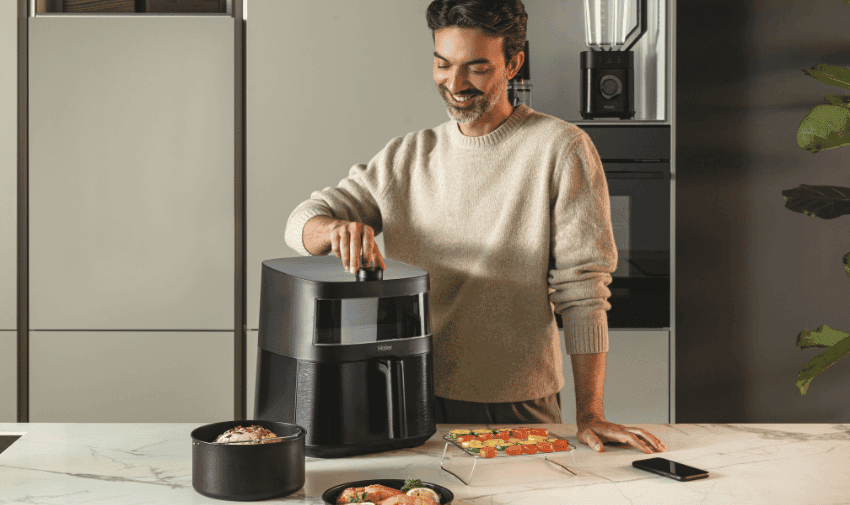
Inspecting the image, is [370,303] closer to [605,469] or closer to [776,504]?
[605,469]

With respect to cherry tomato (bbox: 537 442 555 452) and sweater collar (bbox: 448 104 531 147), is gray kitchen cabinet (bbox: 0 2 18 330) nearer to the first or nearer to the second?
sweater collar (bbox: 448 104 531 147)

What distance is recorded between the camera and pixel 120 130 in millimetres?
2045

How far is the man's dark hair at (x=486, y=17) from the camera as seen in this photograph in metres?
1.26

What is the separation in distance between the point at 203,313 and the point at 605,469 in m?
1.39

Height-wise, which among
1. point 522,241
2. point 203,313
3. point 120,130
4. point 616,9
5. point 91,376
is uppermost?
point 616,9

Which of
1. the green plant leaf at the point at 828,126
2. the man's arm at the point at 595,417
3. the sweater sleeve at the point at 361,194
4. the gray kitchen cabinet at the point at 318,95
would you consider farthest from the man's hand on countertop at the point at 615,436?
the gray kitchen cabinet at the point at 318,95

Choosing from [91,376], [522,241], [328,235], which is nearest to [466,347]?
[522,241]

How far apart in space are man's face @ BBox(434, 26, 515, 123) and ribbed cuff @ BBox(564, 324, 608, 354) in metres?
0.42

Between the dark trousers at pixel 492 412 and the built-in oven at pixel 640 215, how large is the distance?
2.39ft

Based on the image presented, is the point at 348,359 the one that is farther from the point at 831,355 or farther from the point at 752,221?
the point at 752,221

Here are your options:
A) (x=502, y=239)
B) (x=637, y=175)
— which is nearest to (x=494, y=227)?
(x=502, y=239)

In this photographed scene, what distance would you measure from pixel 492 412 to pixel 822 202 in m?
0.75

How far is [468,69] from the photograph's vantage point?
4.24ft

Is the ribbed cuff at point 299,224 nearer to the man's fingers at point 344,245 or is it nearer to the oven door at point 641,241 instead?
the man's fingers at point 344,245
